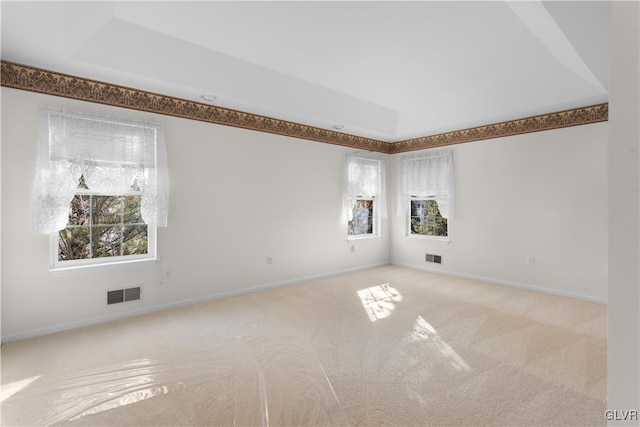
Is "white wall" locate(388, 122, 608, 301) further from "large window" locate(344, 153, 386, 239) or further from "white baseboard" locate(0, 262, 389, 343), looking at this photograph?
"white baseboard" locate(0, 262, 389, 343)

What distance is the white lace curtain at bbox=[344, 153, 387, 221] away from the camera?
18.9ft

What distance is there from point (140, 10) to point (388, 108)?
364 centimetres

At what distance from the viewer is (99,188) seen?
3361 mm

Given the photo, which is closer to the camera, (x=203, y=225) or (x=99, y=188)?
(x=99, y=188)

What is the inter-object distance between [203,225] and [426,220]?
4015 millimetres

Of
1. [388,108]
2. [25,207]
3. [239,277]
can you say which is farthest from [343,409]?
[388,108]

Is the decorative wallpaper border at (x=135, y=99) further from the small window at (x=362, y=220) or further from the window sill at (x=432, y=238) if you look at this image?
the window sill at (x=432, y=238)

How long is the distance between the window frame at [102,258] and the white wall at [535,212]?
15.0ft

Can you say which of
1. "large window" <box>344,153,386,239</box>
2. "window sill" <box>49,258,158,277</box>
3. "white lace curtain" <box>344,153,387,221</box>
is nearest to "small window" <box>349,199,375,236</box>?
"large window" <box>344,153,386,239</box>

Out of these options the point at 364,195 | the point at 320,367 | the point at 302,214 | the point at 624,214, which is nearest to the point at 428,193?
the point at 364,195

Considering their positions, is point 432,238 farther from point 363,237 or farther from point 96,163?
point 96,163

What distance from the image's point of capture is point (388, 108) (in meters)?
5.18

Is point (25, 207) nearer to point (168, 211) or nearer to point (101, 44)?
point (168, 211)

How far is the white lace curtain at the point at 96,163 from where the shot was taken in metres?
3.08
